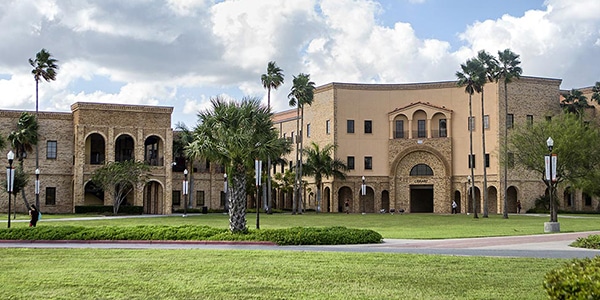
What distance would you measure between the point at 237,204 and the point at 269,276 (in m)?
12.2

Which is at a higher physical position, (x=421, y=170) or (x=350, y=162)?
(x=350, y=162)

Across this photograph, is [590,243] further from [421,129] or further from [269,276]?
[421,129]

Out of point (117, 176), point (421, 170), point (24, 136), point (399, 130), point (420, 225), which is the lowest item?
point (420, 225)

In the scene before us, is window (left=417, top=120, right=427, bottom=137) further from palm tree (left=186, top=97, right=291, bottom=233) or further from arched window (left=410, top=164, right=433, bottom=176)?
palm tree (left=186, top=97, right=291, bottom=233)

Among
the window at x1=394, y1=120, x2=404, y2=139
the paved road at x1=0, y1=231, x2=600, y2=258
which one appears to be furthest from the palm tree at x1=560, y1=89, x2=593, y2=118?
the paved road at x1=0, y1=231, x2=600, y2=258

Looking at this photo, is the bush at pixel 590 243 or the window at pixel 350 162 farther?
the window at pixel 350 162

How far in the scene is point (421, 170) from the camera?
240ft

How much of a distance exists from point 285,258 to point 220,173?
57.9m

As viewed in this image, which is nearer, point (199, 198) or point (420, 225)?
point (420, 225)

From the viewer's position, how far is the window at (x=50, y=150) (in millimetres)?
62844

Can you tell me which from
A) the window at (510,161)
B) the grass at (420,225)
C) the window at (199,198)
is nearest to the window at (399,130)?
the window at (510,161)

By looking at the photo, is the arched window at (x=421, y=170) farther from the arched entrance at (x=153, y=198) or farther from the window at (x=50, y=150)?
the window at (x=50, y=150)

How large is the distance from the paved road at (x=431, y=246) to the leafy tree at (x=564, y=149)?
1974cm

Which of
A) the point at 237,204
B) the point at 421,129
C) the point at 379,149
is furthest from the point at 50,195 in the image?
the point at 237,204
